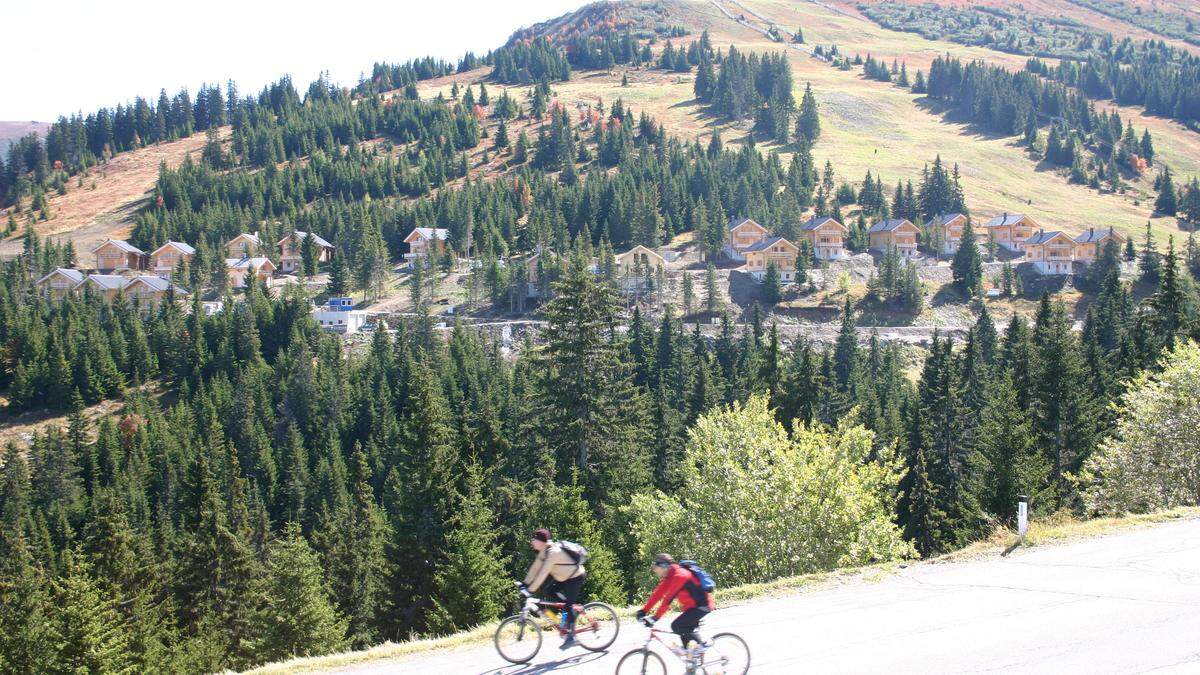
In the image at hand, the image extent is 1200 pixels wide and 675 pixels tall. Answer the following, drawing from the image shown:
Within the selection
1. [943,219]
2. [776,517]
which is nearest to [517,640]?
[776,517]

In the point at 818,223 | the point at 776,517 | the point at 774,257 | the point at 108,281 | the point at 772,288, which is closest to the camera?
the point at 776,517

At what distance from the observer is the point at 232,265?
129 metres

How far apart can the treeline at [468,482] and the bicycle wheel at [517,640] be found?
12770mm

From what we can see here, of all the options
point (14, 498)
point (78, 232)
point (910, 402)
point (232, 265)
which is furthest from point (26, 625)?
point (78, 232)


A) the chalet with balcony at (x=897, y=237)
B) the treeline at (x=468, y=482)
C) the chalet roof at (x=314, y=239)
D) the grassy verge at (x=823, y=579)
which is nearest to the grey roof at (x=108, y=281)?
the chalet roof at (x=314, y=239)

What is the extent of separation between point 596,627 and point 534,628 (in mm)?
980

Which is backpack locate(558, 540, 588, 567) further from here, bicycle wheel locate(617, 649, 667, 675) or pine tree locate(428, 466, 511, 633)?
pine tree locate(428, 466, 511, 633)

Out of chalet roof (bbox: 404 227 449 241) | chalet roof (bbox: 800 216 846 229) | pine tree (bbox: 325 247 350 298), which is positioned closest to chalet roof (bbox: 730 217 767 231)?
chalet roof (bbox: 800 216 846 229)

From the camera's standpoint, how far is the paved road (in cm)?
1375

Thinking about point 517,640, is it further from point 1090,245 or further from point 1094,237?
point 1094,237

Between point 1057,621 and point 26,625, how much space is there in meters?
34.8

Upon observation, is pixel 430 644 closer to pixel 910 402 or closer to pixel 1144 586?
pixel 1144 586

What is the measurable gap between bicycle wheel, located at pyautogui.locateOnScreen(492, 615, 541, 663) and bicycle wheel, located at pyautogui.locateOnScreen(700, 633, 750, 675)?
2841 millimetres

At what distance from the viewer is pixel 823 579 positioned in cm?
1923
